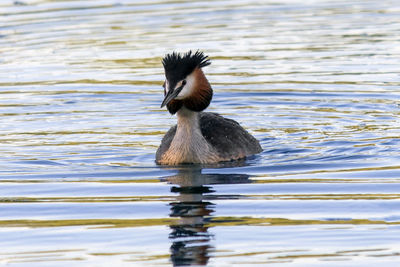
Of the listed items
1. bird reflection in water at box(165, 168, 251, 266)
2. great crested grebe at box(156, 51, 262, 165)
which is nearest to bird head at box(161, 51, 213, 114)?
great crested grebe at box(156, 51, 262, 165)

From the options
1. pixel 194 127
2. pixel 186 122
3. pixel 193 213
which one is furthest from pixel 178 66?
pixel 193 213

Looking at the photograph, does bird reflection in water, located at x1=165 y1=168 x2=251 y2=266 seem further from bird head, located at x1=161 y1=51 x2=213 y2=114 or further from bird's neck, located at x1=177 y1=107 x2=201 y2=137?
bird head, located at x1=161 y1=51 x2=213 y2=114

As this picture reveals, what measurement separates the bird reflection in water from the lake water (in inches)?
1.0

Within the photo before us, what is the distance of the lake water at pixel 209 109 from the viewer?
33.8ft

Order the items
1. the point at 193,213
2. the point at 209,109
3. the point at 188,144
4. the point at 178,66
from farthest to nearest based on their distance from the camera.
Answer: the point at 209,109 → the point at 188,144 → the point at 178,66 → the point at 193,213

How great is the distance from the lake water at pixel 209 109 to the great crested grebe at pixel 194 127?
30 cm

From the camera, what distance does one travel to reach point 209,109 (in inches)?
771

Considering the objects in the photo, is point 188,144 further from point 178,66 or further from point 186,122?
point 178,66

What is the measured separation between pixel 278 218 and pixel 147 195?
206 cm

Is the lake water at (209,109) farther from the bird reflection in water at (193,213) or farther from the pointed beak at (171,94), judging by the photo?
the pointed beak at (171,94)

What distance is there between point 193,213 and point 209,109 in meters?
8.07

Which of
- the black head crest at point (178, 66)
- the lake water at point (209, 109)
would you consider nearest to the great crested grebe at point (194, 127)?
the black head crest at point (178, 66)

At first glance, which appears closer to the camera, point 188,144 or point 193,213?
point 193,213

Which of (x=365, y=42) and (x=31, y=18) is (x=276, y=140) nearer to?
(x=365, y=42)
